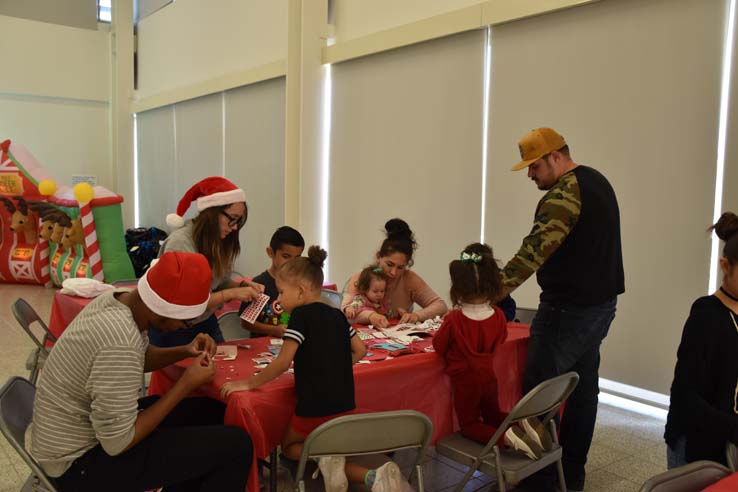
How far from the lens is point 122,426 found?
63.5 inches

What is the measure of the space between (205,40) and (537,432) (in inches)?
309

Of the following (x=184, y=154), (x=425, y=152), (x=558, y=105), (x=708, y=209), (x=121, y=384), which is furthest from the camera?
(x=184, y=154)

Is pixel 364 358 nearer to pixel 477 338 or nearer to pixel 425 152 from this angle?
pixel 477 338

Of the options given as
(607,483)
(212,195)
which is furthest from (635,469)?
(212,195)

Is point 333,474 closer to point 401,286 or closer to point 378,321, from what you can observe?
point 378,321

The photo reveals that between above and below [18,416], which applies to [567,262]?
above

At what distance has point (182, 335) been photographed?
2.70m

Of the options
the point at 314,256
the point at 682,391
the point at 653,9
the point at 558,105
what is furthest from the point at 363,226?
the point at 682,391

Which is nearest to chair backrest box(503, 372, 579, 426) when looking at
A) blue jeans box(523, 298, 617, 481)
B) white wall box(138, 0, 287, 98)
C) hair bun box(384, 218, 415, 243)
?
blue jeans box(523, 298, 617, 481)

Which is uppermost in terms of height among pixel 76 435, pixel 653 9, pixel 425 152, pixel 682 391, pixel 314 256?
pixel 653 9

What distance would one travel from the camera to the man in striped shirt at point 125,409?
5.24 ft

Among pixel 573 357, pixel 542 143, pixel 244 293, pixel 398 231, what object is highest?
pixel 542 143

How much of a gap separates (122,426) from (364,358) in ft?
3.14

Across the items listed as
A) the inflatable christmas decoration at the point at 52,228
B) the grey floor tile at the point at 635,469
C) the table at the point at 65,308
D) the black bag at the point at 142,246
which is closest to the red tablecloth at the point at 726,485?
the grey floor tile at the point at 635,469
